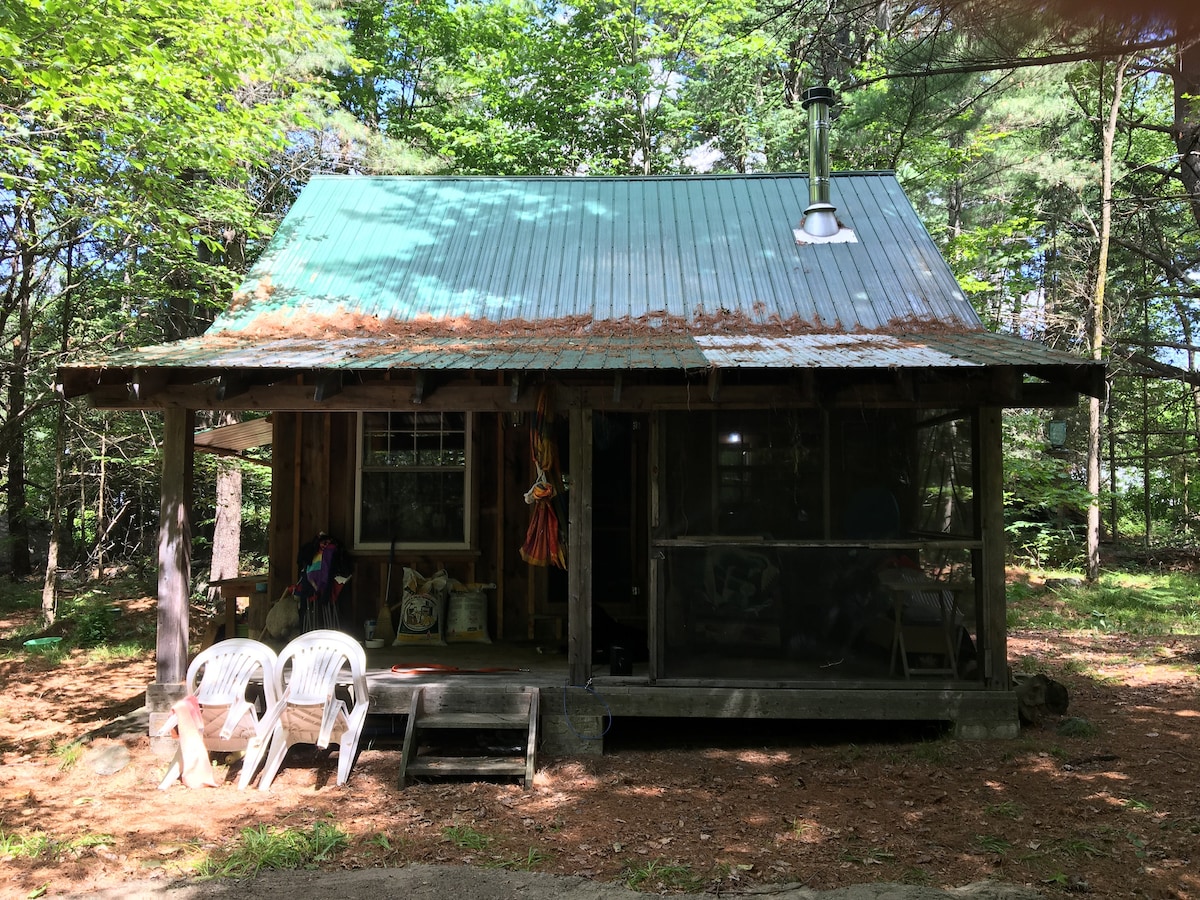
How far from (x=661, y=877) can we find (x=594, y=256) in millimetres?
6166

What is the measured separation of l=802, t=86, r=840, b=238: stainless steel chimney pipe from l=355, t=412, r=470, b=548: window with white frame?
3.96m

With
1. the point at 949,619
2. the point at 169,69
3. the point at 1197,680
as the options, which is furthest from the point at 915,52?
the point at 1197,680

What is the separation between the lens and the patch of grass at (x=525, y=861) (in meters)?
4.10

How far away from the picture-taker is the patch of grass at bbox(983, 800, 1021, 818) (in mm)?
4676

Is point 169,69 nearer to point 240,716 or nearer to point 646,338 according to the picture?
point 646,338

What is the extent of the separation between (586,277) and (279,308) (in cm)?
301

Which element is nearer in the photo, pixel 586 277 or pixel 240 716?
pixel 240 716

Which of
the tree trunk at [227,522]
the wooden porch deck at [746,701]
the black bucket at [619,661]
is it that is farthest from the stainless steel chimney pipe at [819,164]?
the tree trunk at [227,522]

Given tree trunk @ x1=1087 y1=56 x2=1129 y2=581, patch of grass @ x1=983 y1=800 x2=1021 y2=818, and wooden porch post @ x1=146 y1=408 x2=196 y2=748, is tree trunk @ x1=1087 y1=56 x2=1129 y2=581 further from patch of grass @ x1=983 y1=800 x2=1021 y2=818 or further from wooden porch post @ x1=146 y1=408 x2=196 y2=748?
wooden porch post @ x1=146 y1=408 x2=196 y2=748

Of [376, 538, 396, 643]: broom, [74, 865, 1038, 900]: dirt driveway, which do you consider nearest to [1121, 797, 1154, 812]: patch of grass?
[74, 865, 1038, 900]: dirt driveway

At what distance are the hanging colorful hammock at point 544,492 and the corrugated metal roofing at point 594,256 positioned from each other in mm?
1630

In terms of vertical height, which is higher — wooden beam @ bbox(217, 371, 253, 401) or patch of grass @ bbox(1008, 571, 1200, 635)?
wooden beam @ bbox(217, 371, 253, 401)

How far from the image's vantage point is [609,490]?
8133 mm

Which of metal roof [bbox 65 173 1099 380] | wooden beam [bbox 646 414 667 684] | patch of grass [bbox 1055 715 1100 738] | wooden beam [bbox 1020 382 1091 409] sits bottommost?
patch of grass [bbox 1055 715 1100 738]
